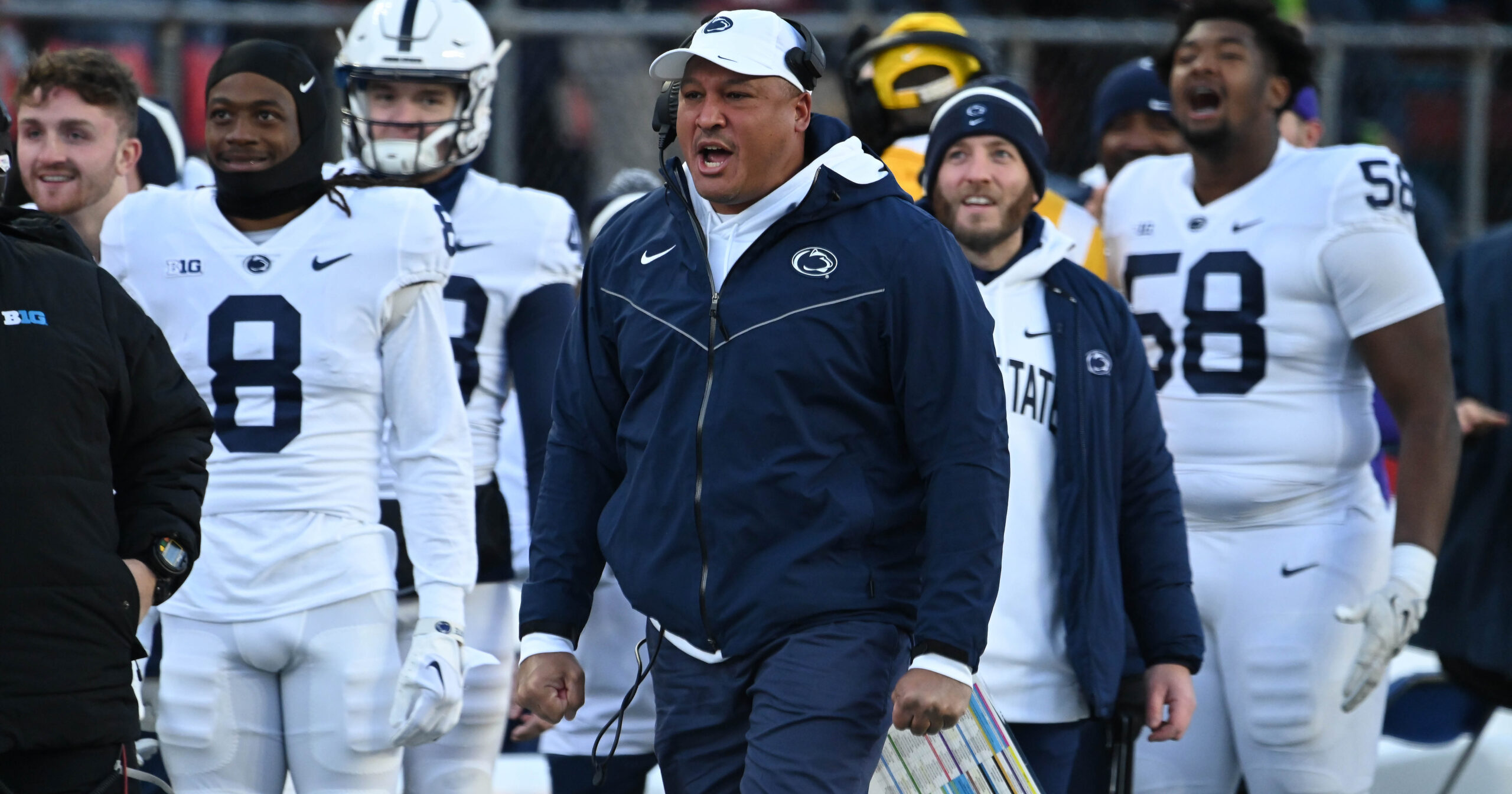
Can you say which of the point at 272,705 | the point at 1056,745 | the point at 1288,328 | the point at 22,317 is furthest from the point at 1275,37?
the point at 22,317

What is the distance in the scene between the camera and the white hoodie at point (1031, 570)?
13.2ft

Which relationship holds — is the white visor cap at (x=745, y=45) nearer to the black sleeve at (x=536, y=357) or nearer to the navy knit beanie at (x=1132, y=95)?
the black sleeve at (x=536, y=357)

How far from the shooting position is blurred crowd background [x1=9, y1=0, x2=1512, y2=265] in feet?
25.3

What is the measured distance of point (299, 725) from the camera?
3.82 meters

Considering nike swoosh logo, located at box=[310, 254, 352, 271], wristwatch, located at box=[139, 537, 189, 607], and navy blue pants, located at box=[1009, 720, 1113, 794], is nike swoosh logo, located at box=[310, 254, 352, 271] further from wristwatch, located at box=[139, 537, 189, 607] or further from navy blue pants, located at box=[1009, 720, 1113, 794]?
navy blue pants, located at box=[1009, 720, 1113, 794]

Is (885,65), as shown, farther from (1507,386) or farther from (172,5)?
(172,5)

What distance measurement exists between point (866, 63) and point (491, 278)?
1.56 m

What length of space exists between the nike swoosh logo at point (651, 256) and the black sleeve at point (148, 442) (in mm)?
816

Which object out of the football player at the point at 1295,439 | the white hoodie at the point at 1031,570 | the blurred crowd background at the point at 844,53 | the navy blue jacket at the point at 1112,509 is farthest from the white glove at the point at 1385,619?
the blurred crowd background at the point at 844,53

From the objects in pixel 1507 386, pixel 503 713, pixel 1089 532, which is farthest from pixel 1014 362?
pixel 1507 386

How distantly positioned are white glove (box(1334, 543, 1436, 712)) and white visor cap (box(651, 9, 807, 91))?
2.10 m

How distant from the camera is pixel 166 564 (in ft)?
9.84

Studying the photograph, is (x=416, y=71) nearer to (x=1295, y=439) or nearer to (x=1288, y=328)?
(x=1288, y=328)

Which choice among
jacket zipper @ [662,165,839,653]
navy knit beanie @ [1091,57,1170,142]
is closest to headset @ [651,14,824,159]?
jacket zipper @ [662,165,839,653]
